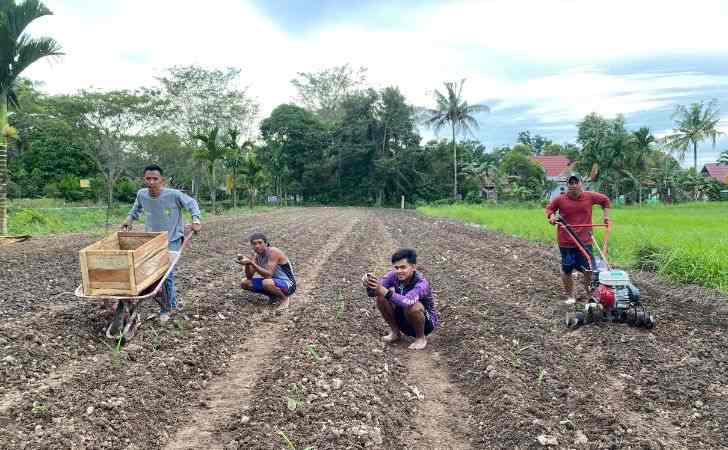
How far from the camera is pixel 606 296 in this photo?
236 inches

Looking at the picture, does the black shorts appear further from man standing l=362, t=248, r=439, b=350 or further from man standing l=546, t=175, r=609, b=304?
man standing l=546, t=175, r=609, b=304

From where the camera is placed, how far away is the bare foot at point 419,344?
5746 mm

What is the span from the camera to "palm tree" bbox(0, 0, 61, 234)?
13648 millimetres

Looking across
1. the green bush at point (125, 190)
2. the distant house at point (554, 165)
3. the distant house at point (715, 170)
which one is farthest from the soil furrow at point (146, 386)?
the distant house at point (715, 170)

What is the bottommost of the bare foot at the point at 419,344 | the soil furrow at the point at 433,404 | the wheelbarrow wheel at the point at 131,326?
the soil furrow at the point at 433,404

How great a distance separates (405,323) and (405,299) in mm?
531

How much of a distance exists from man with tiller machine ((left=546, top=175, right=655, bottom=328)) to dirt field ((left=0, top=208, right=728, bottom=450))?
7.4 inches

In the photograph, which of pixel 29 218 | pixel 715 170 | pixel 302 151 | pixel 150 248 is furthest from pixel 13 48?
pixel 715 170

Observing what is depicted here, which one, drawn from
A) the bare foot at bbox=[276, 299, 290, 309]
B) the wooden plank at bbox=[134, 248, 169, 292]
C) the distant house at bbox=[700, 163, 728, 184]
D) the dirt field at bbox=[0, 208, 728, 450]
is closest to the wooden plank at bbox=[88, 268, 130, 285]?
the wooden plank at bbox=[134, 248, 169, 292]

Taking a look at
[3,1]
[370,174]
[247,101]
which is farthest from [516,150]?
[3,1]

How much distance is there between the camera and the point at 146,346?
537 cm

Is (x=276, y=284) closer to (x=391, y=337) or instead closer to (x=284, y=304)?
(x=284, y=304)

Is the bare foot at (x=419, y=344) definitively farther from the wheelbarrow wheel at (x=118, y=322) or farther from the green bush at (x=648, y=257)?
the green bush at (x=648, y=257)

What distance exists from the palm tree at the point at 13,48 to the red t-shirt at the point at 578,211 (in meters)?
13.3
